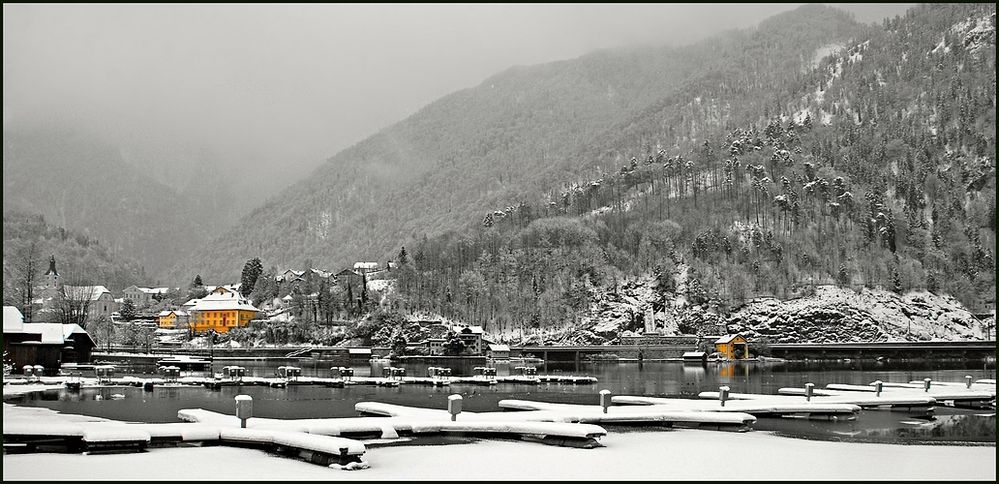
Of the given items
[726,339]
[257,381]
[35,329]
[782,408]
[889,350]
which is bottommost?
[889,350]

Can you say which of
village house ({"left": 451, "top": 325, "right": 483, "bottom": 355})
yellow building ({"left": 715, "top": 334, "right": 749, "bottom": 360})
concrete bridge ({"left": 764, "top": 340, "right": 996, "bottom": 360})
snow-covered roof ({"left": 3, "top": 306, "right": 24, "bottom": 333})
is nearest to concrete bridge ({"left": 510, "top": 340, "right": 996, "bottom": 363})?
concrete bridge ({"left": 764, "top": 340, "right": 996, "bottom": 360})

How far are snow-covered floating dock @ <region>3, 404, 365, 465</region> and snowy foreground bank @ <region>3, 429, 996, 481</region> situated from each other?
642mm

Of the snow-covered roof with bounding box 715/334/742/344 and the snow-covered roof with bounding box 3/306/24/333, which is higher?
the snow-covered roof with bounding box 3/306/24/333

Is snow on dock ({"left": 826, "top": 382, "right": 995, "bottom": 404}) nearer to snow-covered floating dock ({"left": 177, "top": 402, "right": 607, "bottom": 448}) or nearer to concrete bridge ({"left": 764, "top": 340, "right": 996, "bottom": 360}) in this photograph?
snow-covered floating dock ({"left": 177, "top": 402, "right": 607, "bottom": 448})

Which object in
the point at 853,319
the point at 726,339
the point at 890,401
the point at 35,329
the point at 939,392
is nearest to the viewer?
the point at 890,401

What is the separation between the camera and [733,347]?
16588 cm

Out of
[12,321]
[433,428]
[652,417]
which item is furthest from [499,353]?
[433,428]

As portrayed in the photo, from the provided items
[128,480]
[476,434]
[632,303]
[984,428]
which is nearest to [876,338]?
[632,303]

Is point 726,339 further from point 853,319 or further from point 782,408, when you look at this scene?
point 782,408

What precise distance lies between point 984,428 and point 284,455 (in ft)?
103

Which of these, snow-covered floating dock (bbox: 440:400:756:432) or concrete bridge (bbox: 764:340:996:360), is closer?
snow-covered floating dock (bbox: 440:400:756:432)

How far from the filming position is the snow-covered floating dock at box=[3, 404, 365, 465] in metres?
27.5

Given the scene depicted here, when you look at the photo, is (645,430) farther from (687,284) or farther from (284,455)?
(687,284)

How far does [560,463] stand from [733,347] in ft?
473
